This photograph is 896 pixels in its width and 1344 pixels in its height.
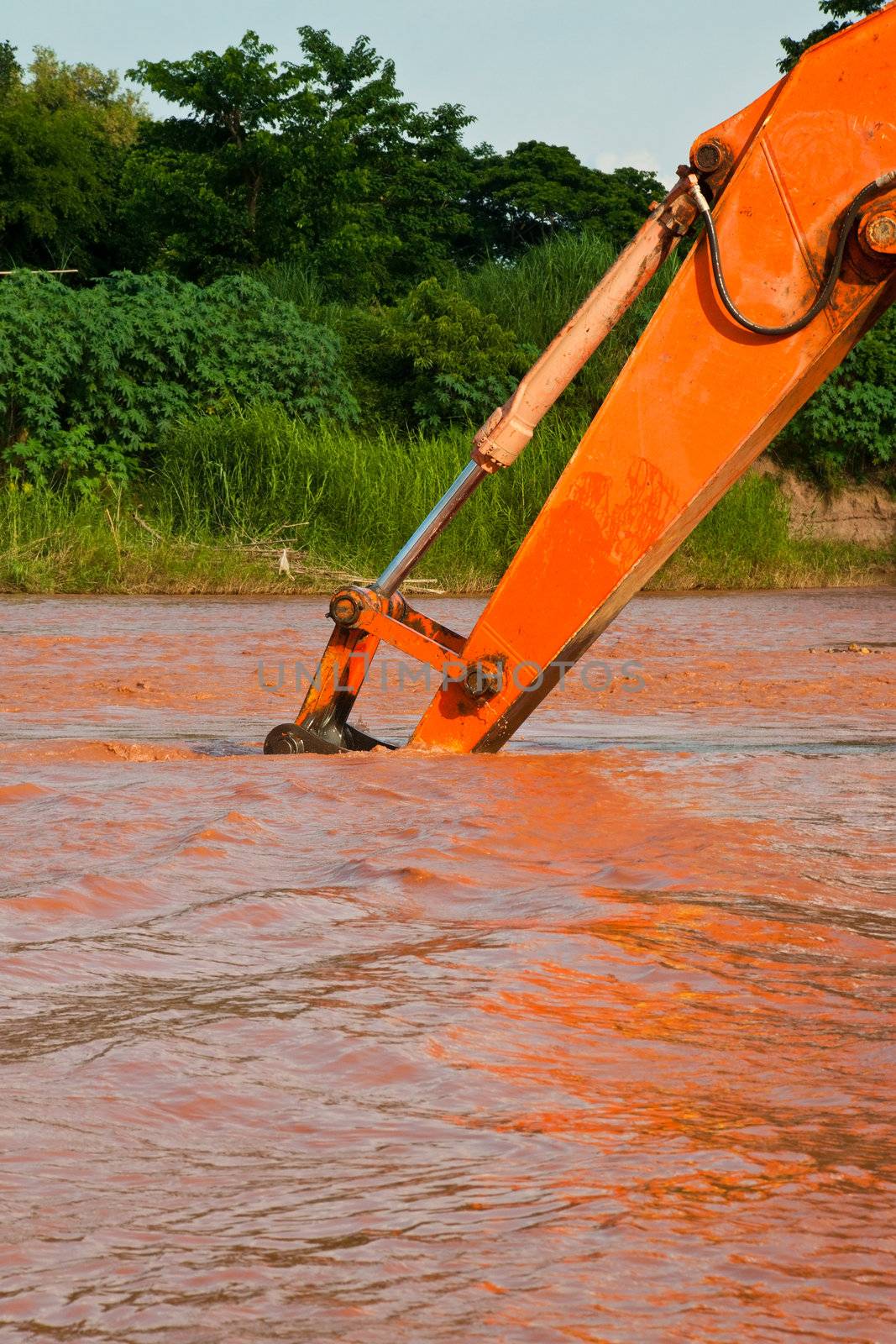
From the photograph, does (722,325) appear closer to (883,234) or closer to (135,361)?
(883,234)

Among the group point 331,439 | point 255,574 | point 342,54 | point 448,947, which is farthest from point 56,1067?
point 342,54

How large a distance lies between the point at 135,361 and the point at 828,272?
50.6 ft

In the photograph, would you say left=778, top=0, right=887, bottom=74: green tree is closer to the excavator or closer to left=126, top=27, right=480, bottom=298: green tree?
left=126, top=27, right=480, bottom=298: green tree

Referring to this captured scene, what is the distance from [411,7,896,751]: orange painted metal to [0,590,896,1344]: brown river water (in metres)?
0.67

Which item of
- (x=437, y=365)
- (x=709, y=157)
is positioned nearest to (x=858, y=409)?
(x=437, y=365)

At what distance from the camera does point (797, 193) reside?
4328mm

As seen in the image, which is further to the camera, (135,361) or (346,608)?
(135,361)

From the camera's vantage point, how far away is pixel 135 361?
18.8m

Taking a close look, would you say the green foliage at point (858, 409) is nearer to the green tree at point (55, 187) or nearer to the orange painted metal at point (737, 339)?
the green tree at point (55, 187)

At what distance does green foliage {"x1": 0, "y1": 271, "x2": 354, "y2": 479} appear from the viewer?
1788cm

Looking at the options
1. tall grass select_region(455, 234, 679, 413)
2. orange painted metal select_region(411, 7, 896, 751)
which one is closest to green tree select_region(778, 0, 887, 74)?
tall grass select_region(455, 234, 679, 413)

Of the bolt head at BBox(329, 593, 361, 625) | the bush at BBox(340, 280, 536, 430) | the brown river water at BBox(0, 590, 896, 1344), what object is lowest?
the brown river water at BBox(0, 590, 896, 1344)

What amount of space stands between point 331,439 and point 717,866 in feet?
47.6

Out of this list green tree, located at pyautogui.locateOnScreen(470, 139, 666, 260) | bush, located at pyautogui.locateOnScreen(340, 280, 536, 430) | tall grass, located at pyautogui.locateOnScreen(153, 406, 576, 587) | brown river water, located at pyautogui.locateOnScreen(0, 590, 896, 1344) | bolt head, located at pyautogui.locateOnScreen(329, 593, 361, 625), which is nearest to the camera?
brown river water, located at pyautogui.locateOnScreen(0, 590, 896, 1344)
